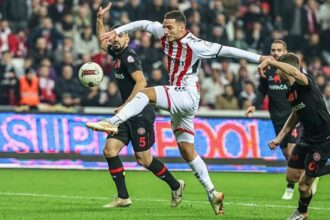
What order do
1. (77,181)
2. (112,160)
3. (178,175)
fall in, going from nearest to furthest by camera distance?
(112,160) < (77,181) < (178,175)

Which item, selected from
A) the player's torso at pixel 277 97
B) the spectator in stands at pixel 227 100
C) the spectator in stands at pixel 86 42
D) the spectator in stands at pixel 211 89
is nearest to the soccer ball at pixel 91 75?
the player's torso at pixel 277 97

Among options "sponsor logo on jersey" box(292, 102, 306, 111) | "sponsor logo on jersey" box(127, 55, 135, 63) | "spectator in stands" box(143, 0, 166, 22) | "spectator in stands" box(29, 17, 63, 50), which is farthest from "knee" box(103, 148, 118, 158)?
"spectator in stands" box(143, 0, 166, 22)

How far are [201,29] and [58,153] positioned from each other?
7119 millimetres

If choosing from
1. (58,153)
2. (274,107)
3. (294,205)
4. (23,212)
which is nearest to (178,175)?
Result: (58,153)

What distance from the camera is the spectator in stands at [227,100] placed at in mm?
25156

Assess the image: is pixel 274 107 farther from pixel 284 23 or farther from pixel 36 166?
pixel 284 23

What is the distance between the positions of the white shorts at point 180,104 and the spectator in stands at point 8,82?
1148 cm

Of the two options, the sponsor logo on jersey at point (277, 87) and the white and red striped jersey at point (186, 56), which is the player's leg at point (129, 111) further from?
the sponsor logo on jersey at point (277, 87)

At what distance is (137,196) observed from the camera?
16234mm

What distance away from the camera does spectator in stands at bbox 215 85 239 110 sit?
25156mm

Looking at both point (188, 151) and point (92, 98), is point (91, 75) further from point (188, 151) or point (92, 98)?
point (92, 98)

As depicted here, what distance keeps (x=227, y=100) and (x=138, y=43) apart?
9.49ft

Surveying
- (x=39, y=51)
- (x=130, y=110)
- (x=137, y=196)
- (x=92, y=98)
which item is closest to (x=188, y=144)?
(x=130, y=110)

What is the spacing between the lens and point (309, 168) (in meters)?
12.4
